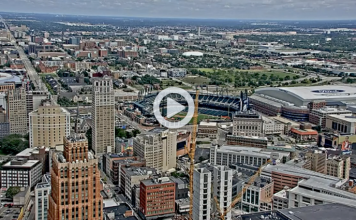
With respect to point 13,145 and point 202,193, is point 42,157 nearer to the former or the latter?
point 13,145

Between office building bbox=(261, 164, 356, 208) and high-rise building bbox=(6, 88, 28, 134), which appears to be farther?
high-rise building bbox=(6, 88, 28, 134)

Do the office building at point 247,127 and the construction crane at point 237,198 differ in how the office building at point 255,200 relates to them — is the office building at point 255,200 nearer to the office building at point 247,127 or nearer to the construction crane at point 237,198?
the construction crane at point 237,198

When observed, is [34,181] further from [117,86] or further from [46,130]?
[117,86]

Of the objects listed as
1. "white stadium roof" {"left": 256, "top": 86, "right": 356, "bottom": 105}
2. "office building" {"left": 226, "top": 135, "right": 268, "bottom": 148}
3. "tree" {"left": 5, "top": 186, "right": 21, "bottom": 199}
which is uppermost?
"white stadium roof" {"left": 256, "top": 86, "right": 356, "bottom": 105}

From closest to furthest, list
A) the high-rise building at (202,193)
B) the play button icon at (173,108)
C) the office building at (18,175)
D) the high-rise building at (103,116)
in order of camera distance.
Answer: the high-rise building at (202,193)
the office building at (18,175)
the high-rise building at (103,116)
the play button icon at (173,108)

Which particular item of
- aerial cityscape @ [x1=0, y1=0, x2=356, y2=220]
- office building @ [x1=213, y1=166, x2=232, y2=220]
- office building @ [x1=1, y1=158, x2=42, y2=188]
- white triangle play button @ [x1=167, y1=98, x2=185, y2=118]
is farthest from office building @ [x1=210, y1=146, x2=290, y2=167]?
white triangle play button @ [x1=167, y1=98, x2=185, y2=118]

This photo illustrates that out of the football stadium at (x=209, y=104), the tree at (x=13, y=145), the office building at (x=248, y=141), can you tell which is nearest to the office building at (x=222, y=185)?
the office building at (x=248, y=141)

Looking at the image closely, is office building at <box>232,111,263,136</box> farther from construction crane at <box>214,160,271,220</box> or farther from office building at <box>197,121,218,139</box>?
construction crane at <box>214,160,271,220</box>
